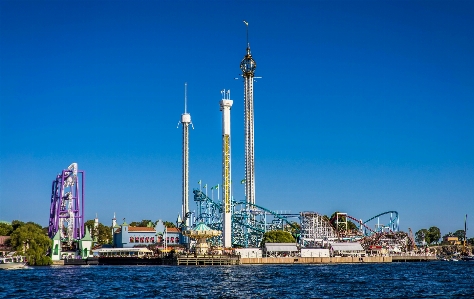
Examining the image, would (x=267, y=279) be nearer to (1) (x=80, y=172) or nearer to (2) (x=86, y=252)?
(2) (x=86, y=252)

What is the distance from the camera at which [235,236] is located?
172125 millimetres

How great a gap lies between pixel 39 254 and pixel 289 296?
263 feet

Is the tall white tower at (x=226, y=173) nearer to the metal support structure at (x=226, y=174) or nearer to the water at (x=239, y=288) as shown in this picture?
the metal support structure at (x=226, y=174)

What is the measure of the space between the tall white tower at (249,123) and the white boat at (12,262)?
71.5 meters

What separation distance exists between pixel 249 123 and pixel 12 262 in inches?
3393

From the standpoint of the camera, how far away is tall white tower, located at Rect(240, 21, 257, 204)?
7003 inches

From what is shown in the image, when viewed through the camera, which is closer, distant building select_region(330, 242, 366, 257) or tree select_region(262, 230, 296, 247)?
tree select_region(262, 230, 296, 247)

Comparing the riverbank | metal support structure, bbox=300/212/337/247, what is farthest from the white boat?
metal support structure, bbox=300/212/337/247

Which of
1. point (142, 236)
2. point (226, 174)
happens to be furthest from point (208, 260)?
point (142, 236)

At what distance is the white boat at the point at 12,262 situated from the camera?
359 ft

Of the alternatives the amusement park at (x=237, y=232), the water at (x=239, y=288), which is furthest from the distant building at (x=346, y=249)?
the water at (x=239, y=288)

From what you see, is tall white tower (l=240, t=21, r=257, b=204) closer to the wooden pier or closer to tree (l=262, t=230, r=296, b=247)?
tree (l=262, t=230, r=296, b=247)

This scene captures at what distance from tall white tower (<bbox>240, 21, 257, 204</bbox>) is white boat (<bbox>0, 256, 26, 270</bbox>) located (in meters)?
71.5

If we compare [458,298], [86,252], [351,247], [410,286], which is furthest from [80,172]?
[458,298]
